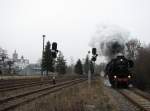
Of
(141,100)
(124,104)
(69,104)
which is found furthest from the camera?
(141,100)

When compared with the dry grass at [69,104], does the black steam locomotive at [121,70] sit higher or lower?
higher

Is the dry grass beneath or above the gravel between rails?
above

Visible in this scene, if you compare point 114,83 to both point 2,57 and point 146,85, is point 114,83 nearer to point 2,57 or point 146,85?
point 146,85

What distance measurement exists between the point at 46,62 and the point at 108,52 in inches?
2094

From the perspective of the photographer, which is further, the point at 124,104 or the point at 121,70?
the point at 121,70

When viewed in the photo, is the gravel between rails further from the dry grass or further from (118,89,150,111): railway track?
the dry grass

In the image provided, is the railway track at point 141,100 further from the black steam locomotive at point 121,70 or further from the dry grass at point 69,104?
the black steam locomotive at point 121,70

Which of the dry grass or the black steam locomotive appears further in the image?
the black steam locomotive

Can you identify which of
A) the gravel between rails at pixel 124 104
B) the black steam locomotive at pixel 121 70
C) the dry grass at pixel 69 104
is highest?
the black steam locomotive at pixel 121 70

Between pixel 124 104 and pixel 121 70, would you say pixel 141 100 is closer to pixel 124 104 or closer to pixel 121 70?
pixel 124 104

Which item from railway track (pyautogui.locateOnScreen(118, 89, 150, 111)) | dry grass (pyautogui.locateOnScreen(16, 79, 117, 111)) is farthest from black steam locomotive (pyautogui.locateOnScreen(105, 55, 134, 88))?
dry grass (pyautogui.locateOnScreen(16, 79, 117, 111))

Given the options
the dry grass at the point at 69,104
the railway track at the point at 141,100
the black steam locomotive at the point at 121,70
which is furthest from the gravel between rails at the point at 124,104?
the black steam locomotive at the point at 121,70

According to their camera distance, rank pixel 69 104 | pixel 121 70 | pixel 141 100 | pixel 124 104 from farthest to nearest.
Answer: pixel 121 70, pixel 141 100, pixel 124 104, pixel 69 104

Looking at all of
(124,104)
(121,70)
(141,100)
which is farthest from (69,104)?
(121,70)
